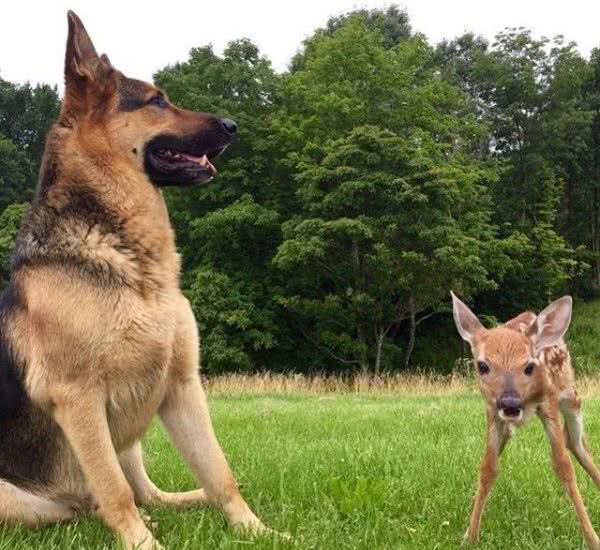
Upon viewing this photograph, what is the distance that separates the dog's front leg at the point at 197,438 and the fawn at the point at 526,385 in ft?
4.28

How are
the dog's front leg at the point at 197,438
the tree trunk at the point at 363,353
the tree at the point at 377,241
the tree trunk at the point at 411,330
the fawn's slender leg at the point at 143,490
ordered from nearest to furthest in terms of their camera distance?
the dog's front leg at the point at 197,438
the fawn's slender leg at the point at 143,490
the tree at the point at 377,241
the tree trunk at the point at 363,353
the tree trunk at the point at 411,330

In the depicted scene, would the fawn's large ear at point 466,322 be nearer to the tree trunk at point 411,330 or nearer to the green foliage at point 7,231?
the tree trunk at point 411,330

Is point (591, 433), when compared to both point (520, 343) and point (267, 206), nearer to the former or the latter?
point (520, 343)

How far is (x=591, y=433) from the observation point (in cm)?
789

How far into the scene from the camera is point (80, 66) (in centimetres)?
399

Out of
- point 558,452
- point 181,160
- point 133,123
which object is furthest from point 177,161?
point 558,452

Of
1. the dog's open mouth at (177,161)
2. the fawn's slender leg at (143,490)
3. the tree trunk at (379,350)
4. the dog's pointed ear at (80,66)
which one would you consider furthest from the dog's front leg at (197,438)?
the tree trunk at (379,350)

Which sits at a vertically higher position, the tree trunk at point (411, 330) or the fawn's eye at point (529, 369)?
the fawn's eye at point (529, 369)

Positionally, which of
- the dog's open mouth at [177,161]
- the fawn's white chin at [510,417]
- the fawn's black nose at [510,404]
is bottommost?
the fawn's white chin at [510,417]

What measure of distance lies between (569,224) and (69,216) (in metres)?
48.4

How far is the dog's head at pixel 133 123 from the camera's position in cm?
402

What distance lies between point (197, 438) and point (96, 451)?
73 cm

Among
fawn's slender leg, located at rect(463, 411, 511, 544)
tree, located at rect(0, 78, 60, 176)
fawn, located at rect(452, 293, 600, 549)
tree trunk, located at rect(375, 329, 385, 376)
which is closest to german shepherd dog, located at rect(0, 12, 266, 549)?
fawn's slender leg, located at rect(463, 411, 511, 544)

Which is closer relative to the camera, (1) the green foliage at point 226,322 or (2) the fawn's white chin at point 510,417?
(2) the fawn's white chin at point 510,417
